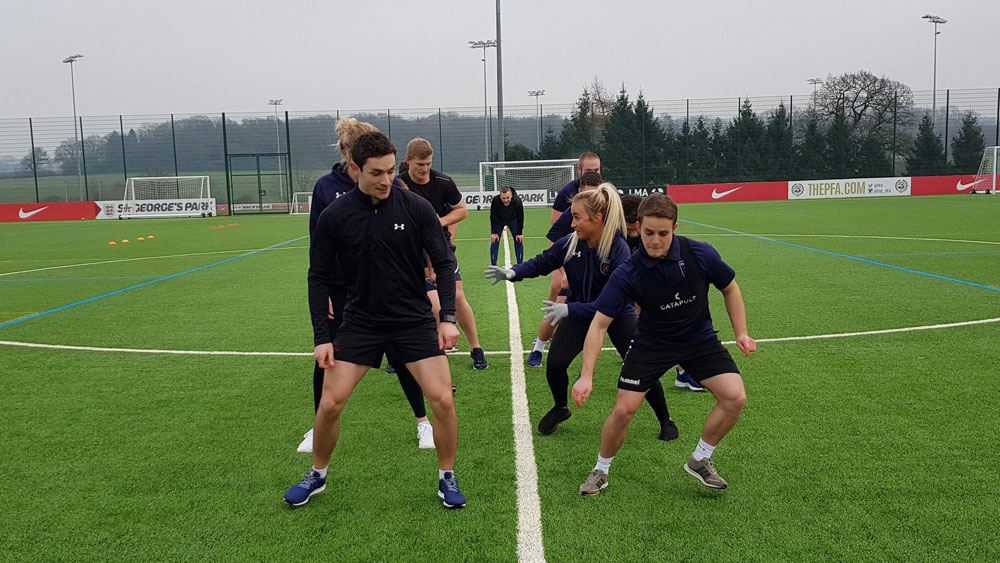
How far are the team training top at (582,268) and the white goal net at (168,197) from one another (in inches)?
1548

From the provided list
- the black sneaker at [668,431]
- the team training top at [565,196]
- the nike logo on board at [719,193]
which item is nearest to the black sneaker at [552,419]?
the black sneaker at [668,431]

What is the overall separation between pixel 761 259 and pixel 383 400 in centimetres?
1064

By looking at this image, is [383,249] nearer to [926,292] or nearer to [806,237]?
[926,292]

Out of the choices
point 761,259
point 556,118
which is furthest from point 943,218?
point 556,118

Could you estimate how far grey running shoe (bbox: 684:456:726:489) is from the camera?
4035 millimetres

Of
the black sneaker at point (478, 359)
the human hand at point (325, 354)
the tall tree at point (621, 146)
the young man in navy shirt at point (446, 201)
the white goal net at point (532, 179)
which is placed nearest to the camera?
the human hand at point (325, 354)

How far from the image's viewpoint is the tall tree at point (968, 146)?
44.4m

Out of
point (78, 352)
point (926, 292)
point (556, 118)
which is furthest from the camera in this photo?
point (556, 118)

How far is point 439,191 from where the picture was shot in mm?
6703

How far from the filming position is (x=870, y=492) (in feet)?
13.2

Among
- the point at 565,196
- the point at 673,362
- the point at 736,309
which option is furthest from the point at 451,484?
the point at 565,196

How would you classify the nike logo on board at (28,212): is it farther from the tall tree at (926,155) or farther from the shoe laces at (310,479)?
the tall tree at (926,155)

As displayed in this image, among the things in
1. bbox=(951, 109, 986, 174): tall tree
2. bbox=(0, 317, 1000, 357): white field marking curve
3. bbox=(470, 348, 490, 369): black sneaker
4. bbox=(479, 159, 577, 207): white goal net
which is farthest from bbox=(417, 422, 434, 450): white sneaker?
bbox=(951, 109, 986, 174): tall tree

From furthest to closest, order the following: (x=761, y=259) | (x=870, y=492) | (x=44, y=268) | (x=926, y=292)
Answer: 1. (x=44, y=268)
2. (x=761, y=259)
3. (x=926, y=292)
4. (x=870, y=492)
